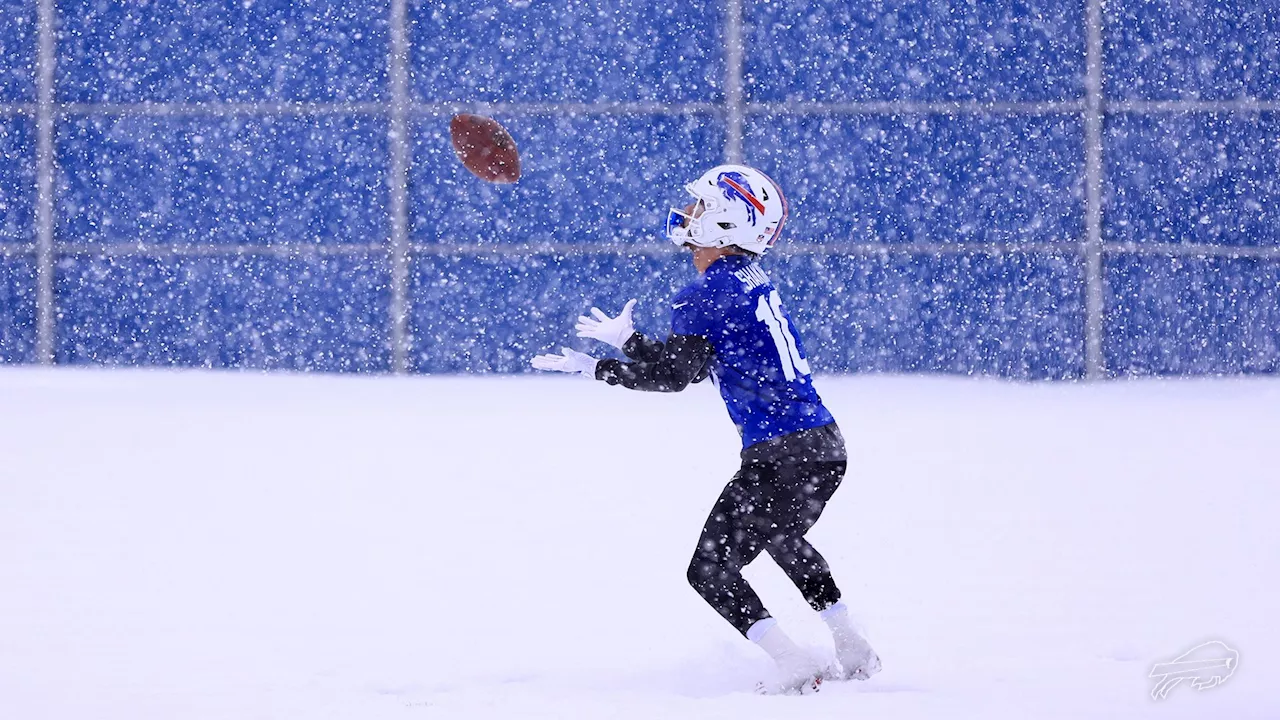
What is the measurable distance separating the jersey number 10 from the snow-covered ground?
0.86m

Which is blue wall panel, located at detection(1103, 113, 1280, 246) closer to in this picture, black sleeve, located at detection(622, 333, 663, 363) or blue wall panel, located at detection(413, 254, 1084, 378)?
blue wall panel, located at detection(413, 254, 1084, 378)

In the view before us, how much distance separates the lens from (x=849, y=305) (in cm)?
1033

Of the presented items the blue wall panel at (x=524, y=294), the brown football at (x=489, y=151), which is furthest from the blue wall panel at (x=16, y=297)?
the brown football at (x=489, y=151)

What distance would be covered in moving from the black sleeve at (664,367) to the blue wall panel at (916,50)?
6804 mm

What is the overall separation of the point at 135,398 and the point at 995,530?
5.80m

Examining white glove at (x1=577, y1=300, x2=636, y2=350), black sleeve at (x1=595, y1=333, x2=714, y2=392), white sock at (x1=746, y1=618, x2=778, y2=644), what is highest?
white glove at (x1=577, y1=300, x2=636, y2=350)

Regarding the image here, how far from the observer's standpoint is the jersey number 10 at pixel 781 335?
3914 millimetres

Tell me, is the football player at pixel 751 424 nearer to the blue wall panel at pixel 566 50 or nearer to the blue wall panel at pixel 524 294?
the blue wall panel at pixel 524 294

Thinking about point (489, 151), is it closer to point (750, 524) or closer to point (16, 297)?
point (16, 297)

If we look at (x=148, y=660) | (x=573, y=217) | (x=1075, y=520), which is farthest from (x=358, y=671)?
(x=573, y=217)
